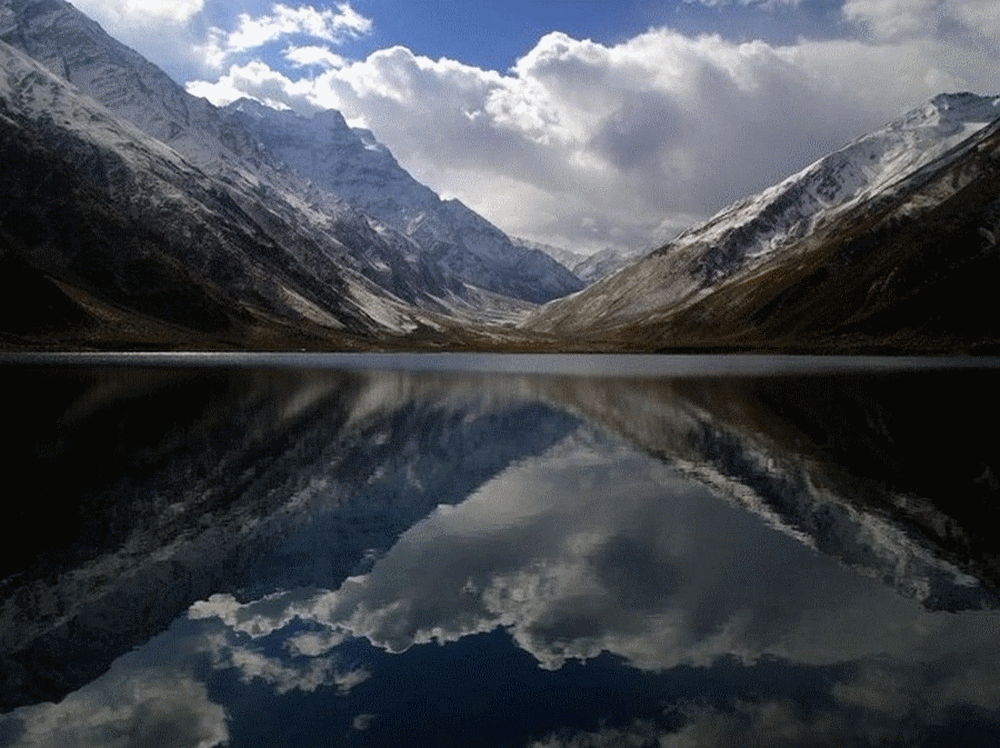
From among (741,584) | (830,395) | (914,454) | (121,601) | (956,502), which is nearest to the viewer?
(121,601)

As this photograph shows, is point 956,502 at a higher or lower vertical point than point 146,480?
higher

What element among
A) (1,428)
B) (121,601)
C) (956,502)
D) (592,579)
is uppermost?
(956,502)

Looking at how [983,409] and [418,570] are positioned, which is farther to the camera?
[983,409]

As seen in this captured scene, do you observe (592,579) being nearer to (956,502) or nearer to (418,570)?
(418,570)

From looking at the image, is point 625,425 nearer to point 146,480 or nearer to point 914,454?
point 914,454

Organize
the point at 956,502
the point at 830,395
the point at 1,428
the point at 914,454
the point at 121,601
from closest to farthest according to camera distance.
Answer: the point at 121,601, the point at 956,502, the point at 914,454, the point at 1,428, the point at 830,395

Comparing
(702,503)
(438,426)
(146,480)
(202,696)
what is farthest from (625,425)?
(202,696)
